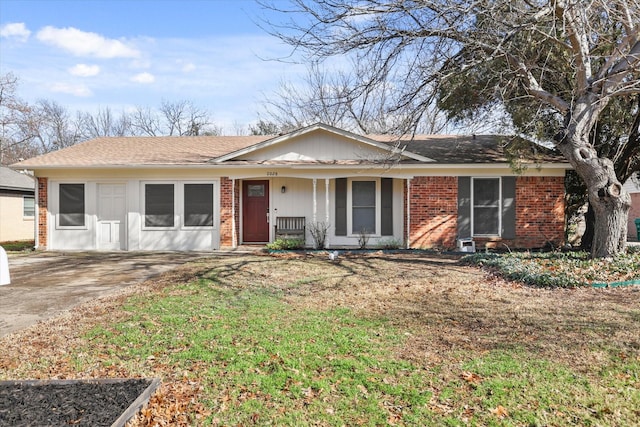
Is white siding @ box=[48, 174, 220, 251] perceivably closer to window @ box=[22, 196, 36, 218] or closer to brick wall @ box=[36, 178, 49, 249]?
brick wall @ box=[36, 178, 49, 249]

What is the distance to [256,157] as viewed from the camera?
13219 millimetres

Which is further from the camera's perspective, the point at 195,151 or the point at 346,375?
the point at 195,151

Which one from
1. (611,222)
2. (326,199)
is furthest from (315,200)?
(611,222)

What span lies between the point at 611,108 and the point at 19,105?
1419 inches

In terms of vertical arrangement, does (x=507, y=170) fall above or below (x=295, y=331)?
above

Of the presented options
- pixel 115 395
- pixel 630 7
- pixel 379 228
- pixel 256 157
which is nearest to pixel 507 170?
pixel 379 228

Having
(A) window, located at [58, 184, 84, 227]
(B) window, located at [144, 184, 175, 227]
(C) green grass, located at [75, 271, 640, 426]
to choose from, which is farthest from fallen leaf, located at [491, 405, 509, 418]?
(A) window, located at [58, 184, 84, 227]

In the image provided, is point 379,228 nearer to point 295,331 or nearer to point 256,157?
point 256,157

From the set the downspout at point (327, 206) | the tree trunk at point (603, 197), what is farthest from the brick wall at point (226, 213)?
the tree trunk at point (603, 197)

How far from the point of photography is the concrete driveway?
618 centimetres

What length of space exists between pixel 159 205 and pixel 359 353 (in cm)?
1074

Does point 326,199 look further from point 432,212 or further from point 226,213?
point 432,212

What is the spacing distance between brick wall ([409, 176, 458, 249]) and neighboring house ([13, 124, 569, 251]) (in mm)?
30

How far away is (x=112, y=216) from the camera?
13656 mm
